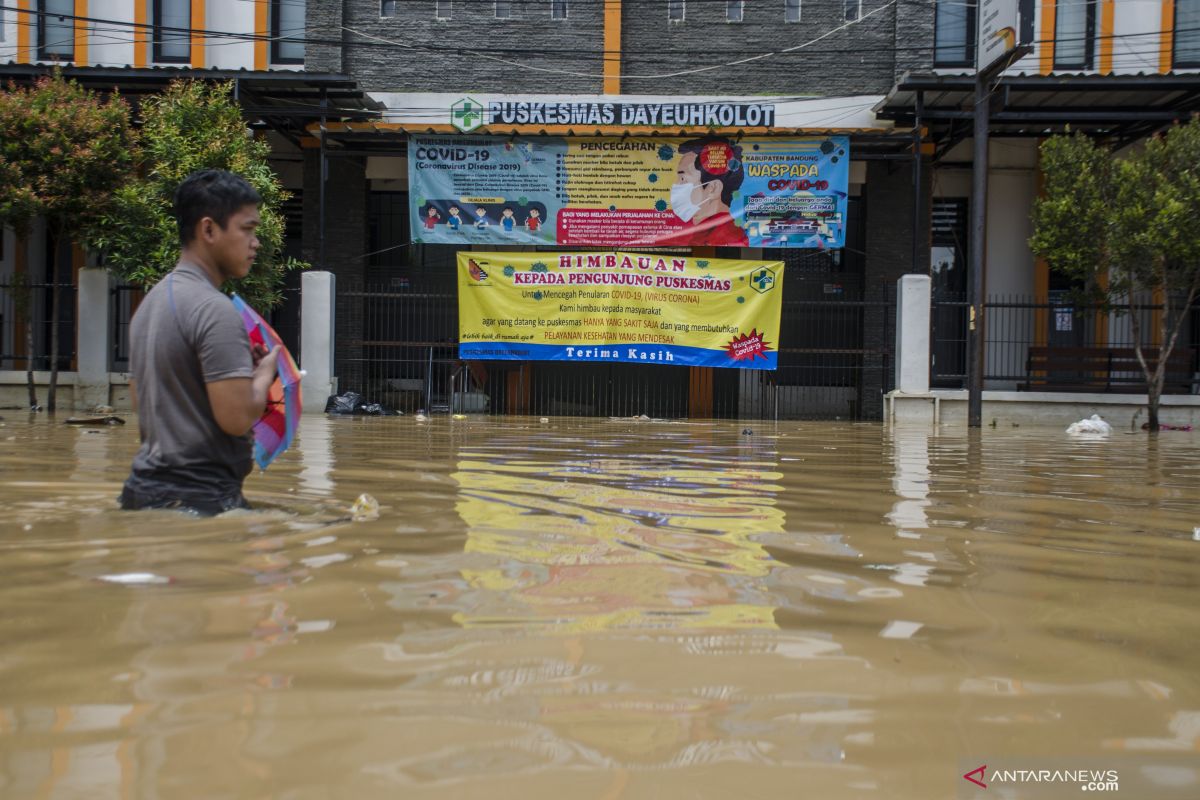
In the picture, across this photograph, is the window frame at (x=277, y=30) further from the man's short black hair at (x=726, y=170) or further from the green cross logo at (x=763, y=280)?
Answer: the green cross logo at (x=763, y=280)

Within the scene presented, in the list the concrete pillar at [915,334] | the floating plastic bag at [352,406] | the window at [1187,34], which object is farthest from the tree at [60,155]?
the window at [1187,34]

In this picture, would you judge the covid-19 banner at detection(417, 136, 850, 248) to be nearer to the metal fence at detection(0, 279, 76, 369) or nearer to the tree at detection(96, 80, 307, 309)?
the tree at detection(96, 80, 307, 309)

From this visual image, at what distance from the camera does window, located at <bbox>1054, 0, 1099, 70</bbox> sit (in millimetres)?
17656

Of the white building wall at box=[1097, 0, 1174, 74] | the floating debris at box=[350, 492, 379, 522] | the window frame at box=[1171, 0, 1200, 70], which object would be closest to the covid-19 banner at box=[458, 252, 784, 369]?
the white building wall at box=[1097, 0, 1174, 74]

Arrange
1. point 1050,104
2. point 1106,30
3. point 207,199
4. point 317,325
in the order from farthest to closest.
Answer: point 1106,30 → point 1050,104 → point 317,325 → point 207,199

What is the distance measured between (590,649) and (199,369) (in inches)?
84.5

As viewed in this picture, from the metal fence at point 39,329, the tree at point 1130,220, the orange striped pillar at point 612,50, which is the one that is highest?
the orange striped pillar at point 612,50

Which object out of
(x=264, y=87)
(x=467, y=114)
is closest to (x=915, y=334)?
(x=467, y=114)

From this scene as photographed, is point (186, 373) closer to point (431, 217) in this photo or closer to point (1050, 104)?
point (431, 217)

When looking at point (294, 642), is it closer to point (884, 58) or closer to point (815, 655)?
point (815, 655)

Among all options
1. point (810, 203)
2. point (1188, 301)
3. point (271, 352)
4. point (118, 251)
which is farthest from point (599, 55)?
point (271, 352)

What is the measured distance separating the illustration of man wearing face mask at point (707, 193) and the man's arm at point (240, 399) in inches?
510

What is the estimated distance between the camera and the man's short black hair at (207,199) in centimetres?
393

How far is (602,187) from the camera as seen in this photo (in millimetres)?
16500
